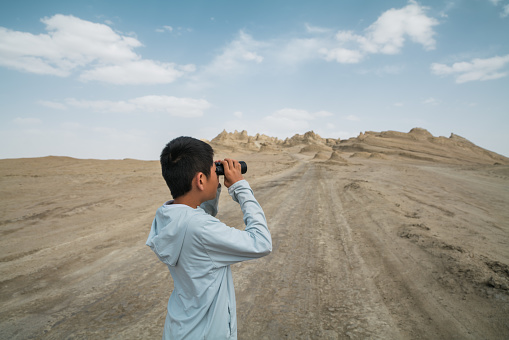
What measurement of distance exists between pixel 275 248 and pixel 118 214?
559cm

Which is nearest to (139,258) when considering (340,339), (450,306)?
(340,339)

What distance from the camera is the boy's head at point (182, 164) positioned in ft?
4.76

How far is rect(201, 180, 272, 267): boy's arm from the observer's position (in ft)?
4.20

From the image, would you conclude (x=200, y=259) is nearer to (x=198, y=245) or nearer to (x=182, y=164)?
(x=198, y=245)

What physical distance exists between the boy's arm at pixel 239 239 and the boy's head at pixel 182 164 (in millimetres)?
272

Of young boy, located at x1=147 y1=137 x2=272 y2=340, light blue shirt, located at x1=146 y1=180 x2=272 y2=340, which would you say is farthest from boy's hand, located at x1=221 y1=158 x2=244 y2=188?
light blue shirt, located at x1=146 y1=180 x2=272 y2=340

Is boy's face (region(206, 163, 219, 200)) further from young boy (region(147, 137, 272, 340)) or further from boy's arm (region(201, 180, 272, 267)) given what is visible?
boy's arm (region(201, 180, 272, 267))

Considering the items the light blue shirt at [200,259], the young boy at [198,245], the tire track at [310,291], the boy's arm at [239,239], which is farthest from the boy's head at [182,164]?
the tire track at [310,291]

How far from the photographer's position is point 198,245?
1285 mm

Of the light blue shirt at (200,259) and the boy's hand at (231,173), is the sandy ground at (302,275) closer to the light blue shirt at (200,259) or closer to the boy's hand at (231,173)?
the light blue shirt at (200,259)

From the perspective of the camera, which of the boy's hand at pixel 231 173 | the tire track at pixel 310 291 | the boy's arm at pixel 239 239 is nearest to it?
the boy's arm at pixel 239 239

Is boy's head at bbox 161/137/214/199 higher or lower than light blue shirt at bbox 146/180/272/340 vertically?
higher

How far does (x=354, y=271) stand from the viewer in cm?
435

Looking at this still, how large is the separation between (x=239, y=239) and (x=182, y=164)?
501 millimetres
